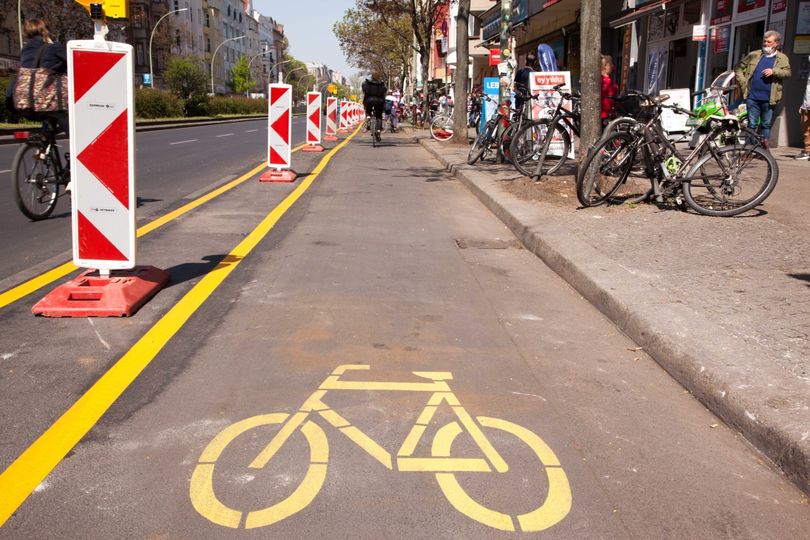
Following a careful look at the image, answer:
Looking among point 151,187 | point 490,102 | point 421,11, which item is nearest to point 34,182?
point 151,187

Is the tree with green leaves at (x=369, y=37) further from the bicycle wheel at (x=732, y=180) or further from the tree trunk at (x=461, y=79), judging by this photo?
the bicycle wheel at (x=732, y=180)

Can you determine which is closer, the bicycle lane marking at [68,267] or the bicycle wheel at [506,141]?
the bicycle lane marking at [68,267]

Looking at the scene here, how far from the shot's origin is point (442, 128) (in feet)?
80.4

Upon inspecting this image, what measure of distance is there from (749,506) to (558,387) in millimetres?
1131

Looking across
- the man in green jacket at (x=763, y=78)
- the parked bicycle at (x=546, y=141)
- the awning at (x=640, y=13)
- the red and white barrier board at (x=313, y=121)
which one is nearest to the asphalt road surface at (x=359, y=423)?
the parked bicycle at (x=546, y=141)

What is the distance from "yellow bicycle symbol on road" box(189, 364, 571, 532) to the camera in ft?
8.16

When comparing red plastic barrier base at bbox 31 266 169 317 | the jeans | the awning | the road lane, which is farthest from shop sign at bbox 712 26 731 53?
red plastic barrier base at bbox 31 266 169 317

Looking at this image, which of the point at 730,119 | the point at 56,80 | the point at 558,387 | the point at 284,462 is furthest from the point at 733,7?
the point at 284,462

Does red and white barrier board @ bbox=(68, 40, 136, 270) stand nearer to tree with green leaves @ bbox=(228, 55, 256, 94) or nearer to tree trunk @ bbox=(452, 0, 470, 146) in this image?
tree trunk @ bbox=(452, 0, 470, 146)

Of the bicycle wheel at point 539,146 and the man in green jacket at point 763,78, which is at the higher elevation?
the man in green jacket at point 763,78

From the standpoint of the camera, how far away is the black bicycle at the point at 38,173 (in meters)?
7.65

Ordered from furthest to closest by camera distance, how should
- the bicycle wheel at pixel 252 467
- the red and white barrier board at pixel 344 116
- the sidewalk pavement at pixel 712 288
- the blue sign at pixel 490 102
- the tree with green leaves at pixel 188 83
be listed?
1. the tree with green leaves at pixel 188 83
2. the red and white barrier board at pixel 344 116
3. the blue sign at pixel 490 102
4. the sidewalk pavement at pixel 712 288
5. the bicycle wheel at pixel 252 467

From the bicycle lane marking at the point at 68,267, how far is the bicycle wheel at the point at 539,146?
425 centimetres

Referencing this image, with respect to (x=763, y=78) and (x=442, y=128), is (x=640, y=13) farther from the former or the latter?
(x=763, y=78)
